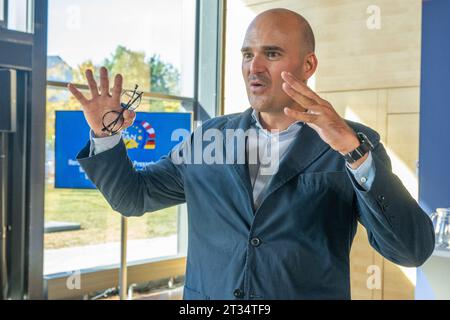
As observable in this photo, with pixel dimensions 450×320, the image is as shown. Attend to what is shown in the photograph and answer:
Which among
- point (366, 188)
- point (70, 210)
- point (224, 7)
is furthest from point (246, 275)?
point (224, 7)

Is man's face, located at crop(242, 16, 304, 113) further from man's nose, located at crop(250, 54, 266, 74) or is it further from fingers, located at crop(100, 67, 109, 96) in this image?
fingers, located at crop(100, 67, 109, 96)

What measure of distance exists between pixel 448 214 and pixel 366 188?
197 centimetres

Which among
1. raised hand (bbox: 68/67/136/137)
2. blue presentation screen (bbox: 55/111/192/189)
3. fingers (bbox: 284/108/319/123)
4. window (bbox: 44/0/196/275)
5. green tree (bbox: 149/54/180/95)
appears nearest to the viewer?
fingers (bbox: 284/108/319/123)

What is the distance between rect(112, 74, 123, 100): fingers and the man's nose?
307 mm

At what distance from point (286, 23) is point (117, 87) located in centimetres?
44

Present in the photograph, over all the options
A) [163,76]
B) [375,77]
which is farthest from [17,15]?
[375,77]

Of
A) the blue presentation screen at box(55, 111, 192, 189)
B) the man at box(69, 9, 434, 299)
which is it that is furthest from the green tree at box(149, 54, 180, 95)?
the man at box(69, 9, 434, 299)

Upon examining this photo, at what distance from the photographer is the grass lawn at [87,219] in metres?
4.51

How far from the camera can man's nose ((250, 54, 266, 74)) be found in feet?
4.11

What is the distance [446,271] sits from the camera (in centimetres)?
271

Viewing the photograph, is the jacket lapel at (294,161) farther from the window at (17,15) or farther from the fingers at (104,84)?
the window at (17,15)

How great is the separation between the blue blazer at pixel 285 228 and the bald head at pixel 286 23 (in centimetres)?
24

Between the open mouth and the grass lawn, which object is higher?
the open mouth
